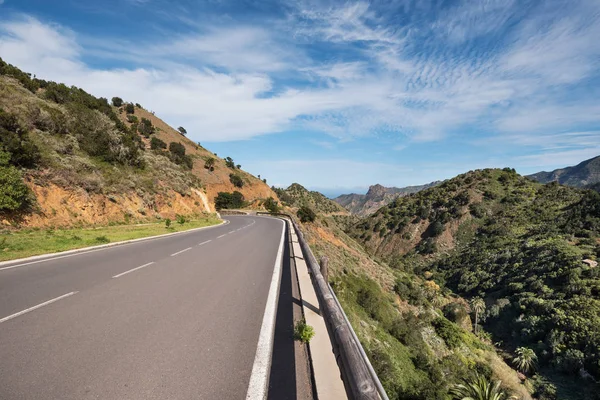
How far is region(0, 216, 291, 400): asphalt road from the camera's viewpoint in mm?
3090

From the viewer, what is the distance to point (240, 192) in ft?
224

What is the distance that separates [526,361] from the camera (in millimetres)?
31469

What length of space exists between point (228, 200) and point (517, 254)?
57731 mm

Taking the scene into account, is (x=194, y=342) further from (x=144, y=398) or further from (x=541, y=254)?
(x=541, y=254)

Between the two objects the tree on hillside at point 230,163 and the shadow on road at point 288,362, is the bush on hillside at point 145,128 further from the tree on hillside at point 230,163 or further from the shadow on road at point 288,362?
the shadow on road at point 288,362

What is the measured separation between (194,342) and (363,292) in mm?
10333

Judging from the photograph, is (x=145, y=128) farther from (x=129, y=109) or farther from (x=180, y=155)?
(x=129, y=109)

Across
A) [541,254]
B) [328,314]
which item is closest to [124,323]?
[328,314]

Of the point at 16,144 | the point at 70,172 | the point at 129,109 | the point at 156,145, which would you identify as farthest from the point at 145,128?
the point at 16,144

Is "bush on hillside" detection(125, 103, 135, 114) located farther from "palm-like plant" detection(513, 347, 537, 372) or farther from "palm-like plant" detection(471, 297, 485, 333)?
"palm-like plant" detection(513, 347, 537, 372)

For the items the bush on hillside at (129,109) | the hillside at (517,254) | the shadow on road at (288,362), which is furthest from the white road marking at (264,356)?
the bush on hillside at (129,109)

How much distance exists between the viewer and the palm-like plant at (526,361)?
31.6m

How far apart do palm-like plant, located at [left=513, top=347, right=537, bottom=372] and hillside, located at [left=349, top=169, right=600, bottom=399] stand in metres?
0.99

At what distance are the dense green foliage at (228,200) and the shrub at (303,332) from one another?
5722 centimetres
